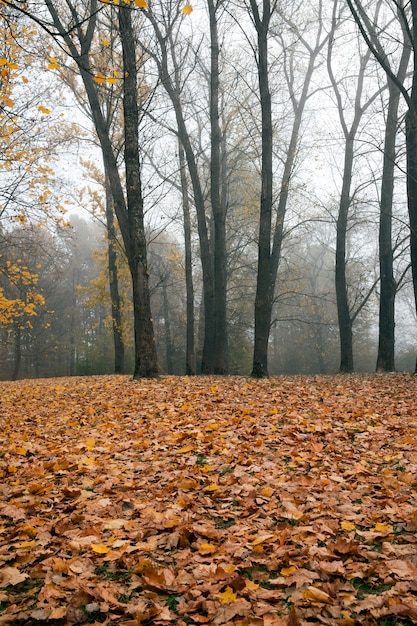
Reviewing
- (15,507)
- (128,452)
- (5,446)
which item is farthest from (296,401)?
(15,507)

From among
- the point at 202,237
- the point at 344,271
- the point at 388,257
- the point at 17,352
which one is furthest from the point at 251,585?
the point at 17,352

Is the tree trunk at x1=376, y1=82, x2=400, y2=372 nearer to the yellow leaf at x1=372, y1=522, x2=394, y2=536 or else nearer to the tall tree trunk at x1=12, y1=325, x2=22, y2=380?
the yellow leaf at x1=372, y1=522, x2=394, y2=536

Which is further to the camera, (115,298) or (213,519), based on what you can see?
(115,298)

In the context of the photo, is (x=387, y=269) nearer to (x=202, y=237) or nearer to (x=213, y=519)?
(x=202, y=237)

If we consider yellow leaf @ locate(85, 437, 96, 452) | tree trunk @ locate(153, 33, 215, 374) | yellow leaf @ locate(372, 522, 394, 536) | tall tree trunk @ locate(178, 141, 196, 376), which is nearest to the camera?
yellow leaf @ locate(372, 522, 394, 536)

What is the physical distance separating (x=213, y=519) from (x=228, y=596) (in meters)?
0.96

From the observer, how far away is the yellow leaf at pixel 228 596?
209cm

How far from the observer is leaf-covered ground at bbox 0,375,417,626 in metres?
2.10

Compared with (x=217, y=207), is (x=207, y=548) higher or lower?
lower

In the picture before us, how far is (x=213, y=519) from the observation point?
10.0 ft

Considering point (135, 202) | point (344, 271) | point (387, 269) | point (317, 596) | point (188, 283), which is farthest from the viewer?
point (188, 283)

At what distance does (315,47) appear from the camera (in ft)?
53.4

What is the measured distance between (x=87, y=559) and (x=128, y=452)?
2049 millimetres

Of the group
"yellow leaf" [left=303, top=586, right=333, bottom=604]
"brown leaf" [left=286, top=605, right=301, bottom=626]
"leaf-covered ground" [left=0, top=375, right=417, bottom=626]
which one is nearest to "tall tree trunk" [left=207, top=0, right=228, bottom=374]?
"leaf-covered ground" [left=0, top=375, right=417, bottom=626]
